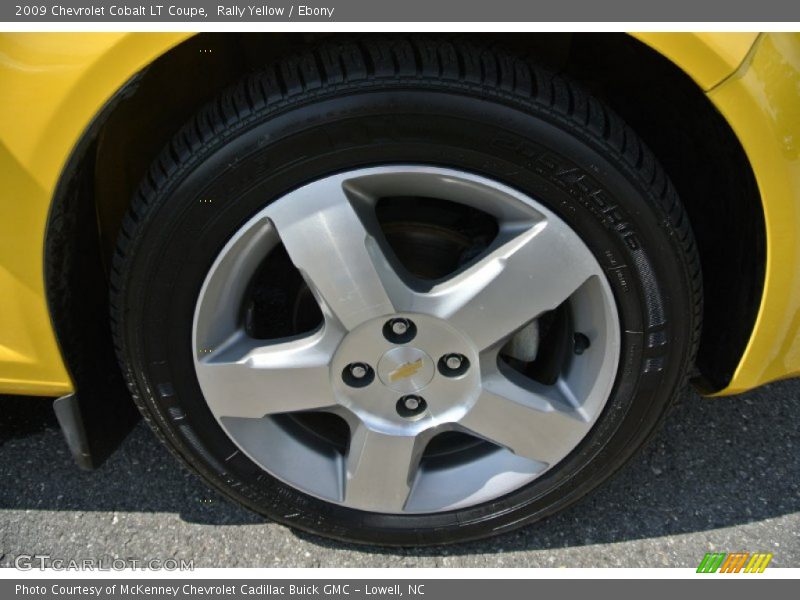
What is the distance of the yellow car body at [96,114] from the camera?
3.54 feet

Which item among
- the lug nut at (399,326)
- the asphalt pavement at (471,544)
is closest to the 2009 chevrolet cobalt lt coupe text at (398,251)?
the lug nut at (399,326)

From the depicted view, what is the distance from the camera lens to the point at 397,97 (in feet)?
3.81

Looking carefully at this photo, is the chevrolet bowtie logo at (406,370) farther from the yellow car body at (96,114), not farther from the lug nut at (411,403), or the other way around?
the yellow car body at (96,114)

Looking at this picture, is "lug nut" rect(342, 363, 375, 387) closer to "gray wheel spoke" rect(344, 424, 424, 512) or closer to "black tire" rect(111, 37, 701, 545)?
"gray wheel spoke" rect(344, 424, 424, 512)

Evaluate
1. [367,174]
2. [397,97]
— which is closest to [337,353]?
[367,174]

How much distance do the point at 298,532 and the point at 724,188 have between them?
1.19 meters

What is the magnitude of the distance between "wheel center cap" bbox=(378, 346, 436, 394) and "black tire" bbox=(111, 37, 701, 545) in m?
0.36

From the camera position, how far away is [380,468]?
147 cm

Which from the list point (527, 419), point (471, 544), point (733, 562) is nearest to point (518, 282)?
point (527, 419)

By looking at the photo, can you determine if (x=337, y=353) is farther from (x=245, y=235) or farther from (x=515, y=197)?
(x=515, y=197)

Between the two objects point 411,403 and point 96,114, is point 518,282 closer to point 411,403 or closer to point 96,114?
point 411,403

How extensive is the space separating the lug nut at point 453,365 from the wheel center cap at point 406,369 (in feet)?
0.06

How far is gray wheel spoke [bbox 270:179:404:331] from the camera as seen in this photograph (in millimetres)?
1219

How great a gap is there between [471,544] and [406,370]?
52 cm
